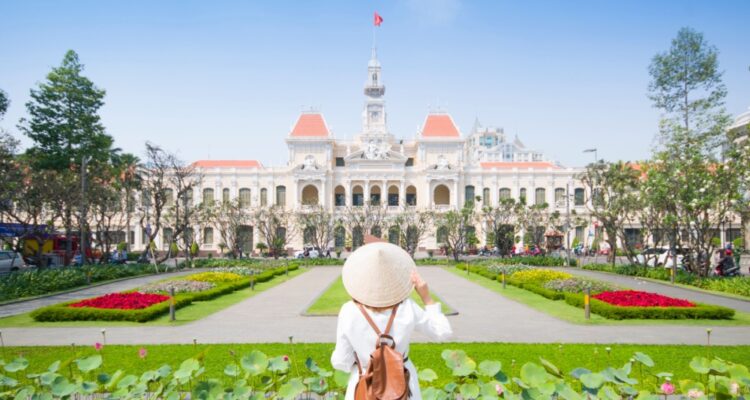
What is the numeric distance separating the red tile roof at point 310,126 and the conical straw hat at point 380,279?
6305 cm

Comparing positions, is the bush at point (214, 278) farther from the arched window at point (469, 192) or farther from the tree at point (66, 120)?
the arched window at point (469, 192)

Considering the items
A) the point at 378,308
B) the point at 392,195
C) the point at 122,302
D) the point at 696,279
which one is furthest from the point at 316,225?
the point at 378,308

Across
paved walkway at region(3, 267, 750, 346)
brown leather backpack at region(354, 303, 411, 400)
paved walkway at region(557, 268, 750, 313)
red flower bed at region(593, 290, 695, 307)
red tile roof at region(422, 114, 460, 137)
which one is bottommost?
paved walkway at region(557, 268, 750, 313)

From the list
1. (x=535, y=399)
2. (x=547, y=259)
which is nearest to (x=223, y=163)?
(x=547, y=259)

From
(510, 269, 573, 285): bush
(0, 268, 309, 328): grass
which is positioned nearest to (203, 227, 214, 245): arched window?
(0, 268, 309, 328): grass

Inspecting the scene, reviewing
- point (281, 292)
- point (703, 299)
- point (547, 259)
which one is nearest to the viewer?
point (703, 299)

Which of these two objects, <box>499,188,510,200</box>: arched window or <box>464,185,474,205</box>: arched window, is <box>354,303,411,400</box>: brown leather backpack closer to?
<box>464,185,474,205</box>: arched window

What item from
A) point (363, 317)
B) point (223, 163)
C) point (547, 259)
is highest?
point (223, 163)

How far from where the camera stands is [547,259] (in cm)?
3750

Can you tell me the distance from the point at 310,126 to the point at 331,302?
52.1m

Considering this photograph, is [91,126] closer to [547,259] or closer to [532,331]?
[547,259]

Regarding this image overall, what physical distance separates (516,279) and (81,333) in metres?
15.5

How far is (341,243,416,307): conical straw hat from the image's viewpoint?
12.9ft

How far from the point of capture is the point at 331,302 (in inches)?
667
